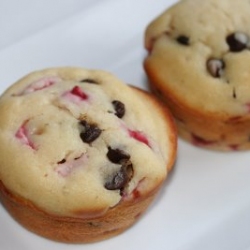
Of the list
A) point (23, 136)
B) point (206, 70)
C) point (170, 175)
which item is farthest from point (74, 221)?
point (206, 70)

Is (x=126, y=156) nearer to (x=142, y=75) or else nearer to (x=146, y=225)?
(x=146, y=225)

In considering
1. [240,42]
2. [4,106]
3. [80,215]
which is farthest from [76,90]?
[240,42]

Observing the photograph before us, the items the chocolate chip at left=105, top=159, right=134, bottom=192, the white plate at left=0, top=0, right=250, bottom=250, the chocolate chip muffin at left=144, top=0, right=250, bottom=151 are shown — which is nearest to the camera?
the chocolate chip at left=105, top=159, right=134, bottom=192

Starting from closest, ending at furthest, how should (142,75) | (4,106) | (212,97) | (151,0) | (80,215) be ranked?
1. (80,215)
2. (4,106)
3. (212,97)
4. (142,75)
5. (151,0)

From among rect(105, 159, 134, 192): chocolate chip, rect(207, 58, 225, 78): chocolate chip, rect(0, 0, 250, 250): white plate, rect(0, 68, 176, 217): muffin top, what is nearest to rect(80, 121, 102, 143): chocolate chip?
rect(0, 68, 176, 217): muffin top

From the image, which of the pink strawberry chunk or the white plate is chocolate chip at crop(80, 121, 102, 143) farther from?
the white plate

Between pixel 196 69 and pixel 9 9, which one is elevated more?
pixel 9 9
